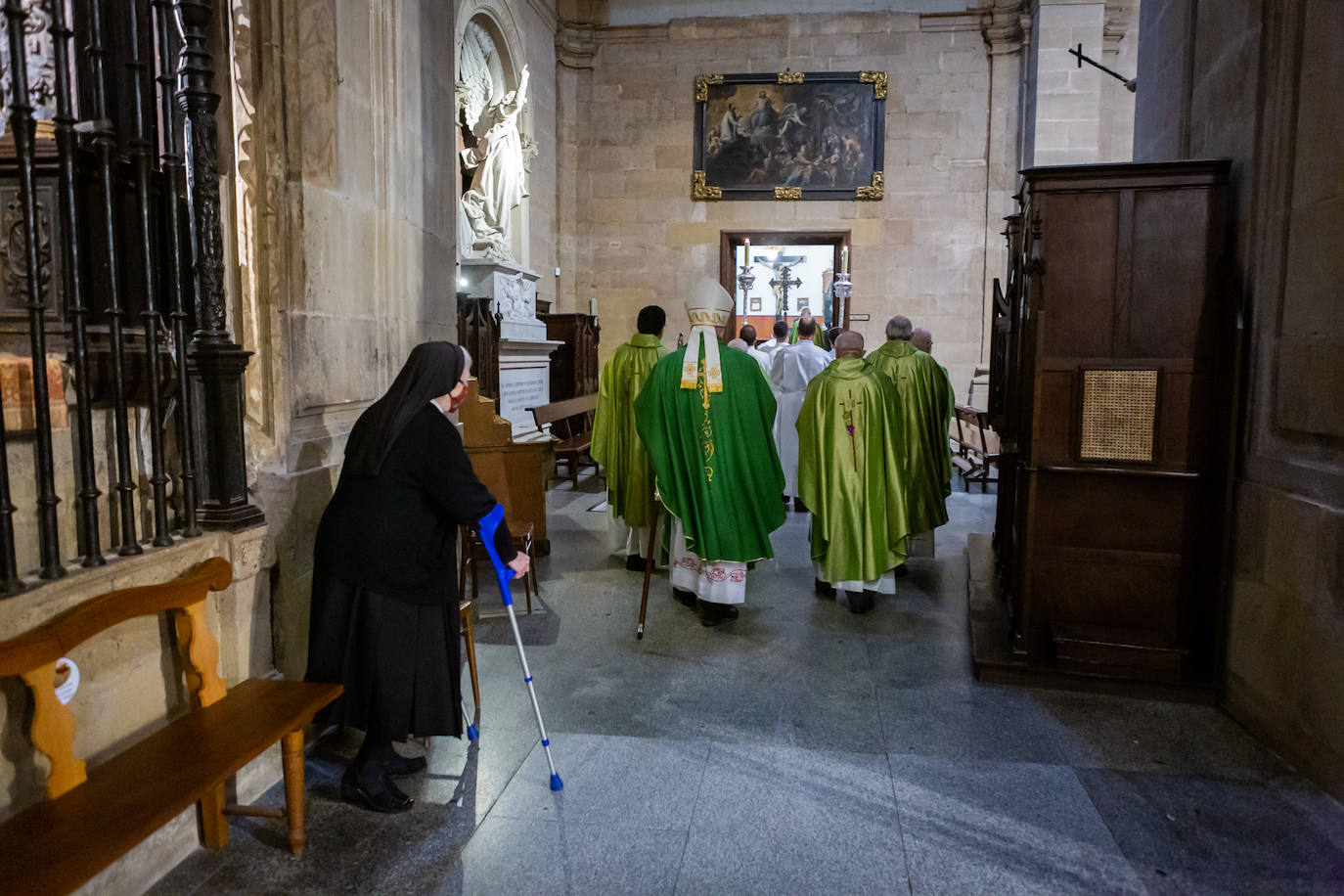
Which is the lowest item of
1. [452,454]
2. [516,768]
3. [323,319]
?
[516,768]

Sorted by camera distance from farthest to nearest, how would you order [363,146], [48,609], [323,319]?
[363,146]
[323,319]
[48,609]

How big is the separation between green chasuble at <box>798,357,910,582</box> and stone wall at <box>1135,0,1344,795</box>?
166 centimetres

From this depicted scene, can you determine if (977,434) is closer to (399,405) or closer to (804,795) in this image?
(804,795)

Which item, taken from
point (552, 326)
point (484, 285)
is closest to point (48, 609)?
point (484, 285)

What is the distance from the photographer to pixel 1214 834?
258 cm

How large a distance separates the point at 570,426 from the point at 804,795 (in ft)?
23.7

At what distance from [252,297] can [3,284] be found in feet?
2.20

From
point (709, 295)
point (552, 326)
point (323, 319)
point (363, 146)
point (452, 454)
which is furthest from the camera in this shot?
point (552, 326)

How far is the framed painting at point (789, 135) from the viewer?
12.0 meters

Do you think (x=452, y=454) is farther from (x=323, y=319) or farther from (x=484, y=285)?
(x=484, y=285)

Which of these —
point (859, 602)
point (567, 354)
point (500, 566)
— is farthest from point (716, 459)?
point (567, 354)

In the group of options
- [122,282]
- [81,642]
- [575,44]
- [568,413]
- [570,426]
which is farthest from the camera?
[575,44]

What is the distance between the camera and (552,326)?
427 inches

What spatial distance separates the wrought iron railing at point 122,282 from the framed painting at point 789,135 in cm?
1018
